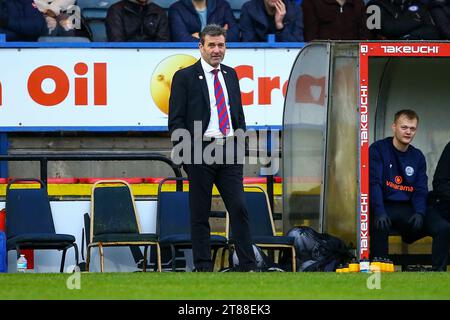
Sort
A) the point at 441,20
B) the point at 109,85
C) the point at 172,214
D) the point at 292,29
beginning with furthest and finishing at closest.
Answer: the point at 441,20, the point at 292,29, the point at 109,85, the point at 172,214

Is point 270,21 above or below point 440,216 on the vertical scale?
above

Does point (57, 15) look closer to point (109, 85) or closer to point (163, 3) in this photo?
point (109, 85)

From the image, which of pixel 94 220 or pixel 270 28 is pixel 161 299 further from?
pixel 270 28

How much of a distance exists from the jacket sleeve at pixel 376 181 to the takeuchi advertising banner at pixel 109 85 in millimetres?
2435

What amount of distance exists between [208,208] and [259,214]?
2686 mm

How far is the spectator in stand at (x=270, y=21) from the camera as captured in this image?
1633 cm

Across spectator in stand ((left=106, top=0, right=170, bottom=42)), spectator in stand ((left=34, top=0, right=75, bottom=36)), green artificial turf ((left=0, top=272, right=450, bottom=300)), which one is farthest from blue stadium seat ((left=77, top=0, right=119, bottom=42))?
green artificial turf ((left=0, top=272, right=450, bottom=300))

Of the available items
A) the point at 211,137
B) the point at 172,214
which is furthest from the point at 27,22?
the point at 211,137

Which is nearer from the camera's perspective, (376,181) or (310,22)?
(376,181)

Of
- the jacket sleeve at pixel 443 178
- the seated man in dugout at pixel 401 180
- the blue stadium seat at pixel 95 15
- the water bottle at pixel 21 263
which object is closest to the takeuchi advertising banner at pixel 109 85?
the blue stadium seat at pixel 95 15

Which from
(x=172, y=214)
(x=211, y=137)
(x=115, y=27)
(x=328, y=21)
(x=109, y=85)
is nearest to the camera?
(x=211, y=137)

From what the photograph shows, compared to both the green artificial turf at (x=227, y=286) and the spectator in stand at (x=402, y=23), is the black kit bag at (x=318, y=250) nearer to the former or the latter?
the green artificial turf at (x=227, y=286)

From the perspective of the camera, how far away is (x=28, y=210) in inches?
566
